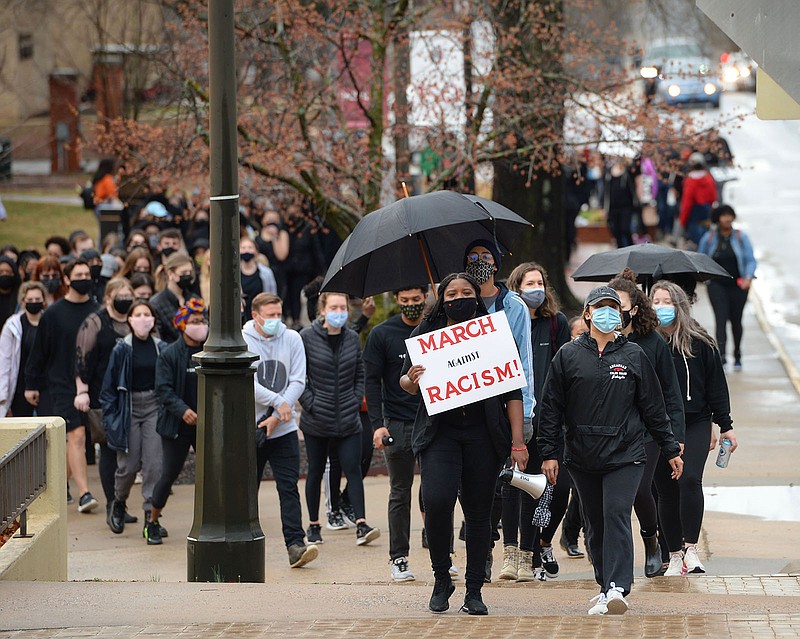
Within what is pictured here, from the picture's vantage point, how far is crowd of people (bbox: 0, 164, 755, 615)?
→ 7.29m

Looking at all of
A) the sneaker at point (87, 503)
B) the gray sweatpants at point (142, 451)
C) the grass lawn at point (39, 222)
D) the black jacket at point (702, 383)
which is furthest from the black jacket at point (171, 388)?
the grass lawn at point (39, 222)

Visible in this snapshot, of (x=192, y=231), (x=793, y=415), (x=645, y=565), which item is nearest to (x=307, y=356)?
(x=645, y=565)

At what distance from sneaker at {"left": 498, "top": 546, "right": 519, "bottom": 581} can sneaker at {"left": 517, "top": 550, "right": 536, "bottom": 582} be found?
0.02 meters

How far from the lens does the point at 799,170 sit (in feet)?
131

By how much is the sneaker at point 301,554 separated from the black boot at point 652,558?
2101 mm

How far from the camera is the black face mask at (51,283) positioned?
12812mm

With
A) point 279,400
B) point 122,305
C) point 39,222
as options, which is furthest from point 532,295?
point 39,222

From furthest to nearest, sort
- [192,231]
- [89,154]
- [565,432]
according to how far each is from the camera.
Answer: [89,154] → [192,231] → [565,432]

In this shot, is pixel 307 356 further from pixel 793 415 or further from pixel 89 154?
pixel 89 154

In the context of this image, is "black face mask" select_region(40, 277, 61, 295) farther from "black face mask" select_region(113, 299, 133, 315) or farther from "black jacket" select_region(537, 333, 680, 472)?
"black jacket" select_region(537, 333, 680, 472)

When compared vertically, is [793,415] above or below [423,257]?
below

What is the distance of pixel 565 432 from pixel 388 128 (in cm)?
763

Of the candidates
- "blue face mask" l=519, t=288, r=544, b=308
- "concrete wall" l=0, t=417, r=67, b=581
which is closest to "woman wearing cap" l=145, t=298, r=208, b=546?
"concrete wall" l=0, t=417, r=67, b=581

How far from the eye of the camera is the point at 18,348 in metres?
11.8
